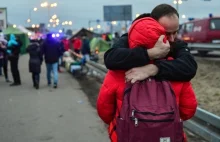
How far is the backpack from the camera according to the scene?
2.45 metres

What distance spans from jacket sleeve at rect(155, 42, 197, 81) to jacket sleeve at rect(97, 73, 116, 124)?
0.33 metres

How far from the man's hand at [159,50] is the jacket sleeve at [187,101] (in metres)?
0.27

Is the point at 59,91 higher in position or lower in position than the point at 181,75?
lower

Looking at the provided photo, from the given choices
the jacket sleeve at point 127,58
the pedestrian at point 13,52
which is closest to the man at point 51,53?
the pedestrian at point 13,52

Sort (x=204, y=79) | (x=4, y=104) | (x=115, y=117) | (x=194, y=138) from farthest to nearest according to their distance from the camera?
(x=204, y=79)
(x=4, y=104)
(x=194, y=138)
(x=115, y=117)

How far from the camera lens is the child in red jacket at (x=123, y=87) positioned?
2604 mm

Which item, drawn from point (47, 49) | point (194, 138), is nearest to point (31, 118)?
point (194, 138)

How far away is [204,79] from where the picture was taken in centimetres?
1343

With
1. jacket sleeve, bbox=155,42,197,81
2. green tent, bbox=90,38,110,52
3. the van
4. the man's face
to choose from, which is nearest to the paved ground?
jacket sleeve, bbox=155,42,197,81

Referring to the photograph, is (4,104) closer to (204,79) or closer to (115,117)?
(204,79)

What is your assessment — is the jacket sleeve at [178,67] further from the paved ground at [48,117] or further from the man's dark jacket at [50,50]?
the man's dark jacket at [50,50]

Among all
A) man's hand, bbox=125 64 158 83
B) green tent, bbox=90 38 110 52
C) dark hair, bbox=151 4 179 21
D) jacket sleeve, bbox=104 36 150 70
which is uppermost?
A: dark hair, bbox=151 4 179 21

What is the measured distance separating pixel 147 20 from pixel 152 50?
0.64 feet

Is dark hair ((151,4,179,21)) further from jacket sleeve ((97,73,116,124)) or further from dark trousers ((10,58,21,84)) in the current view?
dark trousers ((10,58,21,84))
